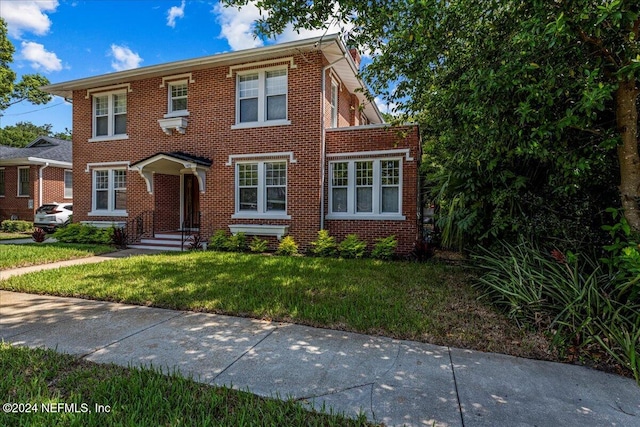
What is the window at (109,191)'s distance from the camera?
13.2m

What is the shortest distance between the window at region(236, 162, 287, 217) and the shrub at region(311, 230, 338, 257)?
1.59 metres

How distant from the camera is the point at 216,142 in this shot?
1163 cm

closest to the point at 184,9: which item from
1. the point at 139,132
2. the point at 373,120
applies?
the point at 139,132

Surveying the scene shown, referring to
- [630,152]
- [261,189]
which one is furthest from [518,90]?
[261,189]

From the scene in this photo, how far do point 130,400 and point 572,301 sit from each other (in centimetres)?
479

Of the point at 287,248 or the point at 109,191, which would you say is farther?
the point at 109,191

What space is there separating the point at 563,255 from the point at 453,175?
2.44m

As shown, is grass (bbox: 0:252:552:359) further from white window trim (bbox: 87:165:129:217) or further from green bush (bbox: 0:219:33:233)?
green bush (bbox: 0:219:33:233)

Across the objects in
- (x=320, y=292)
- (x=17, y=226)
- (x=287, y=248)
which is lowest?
(x=320, y=292)

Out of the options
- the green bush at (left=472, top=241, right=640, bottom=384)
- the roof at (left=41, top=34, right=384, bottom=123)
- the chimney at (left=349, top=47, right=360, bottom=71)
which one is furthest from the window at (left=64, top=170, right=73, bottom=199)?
the green bush at (left=472, top=241, right=640, bottom=384)

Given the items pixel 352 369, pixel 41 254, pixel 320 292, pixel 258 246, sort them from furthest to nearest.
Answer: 1. pixel 258 246
2. pixel 41 254
3. pixel 320 292
4. pixel 352 369

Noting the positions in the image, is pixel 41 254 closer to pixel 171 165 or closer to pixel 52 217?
pixel 171 165

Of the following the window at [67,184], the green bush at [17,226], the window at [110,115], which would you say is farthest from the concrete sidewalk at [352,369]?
the window at [67,184]

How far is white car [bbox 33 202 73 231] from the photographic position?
15.7m
